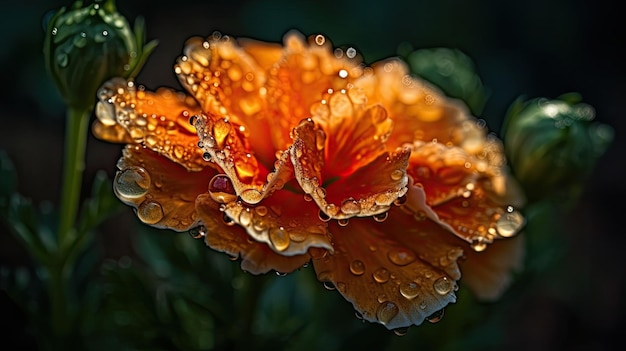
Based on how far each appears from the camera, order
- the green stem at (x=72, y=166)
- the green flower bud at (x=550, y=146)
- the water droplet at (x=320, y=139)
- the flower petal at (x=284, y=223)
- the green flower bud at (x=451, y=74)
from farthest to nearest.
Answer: the green flower bud at (x=451, y=74) < the green flower bud at (x=550, y=146) < the green stem at (x=72, y=166) < the water droplet at (x=320, y=139) < the flower petal at (x=284, y=223)

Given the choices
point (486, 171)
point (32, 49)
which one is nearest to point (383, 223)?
point (486, 171)

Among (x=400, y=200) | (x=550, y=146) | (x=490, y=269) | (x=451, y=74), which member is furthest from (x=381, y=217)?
(x=451, y=74)

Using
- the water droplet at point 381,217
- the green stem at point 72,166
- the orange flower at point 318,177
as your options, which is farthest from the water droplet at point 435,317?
the green stem at point 72,166

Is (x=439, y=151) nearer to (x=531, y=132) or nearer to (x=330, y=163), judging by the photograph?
(x=330, y=163)

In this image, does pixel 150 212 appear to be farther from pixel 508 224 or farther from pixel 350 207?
pixel 508 224

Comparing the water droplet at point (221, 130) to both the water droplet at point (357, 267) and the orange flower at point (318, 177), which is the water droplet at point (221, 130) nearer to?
the orange flower at point (318, 177)

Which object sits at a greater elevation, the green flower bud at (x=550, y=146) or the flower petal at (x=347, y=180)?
the flower petal at (x=347, y=180)
